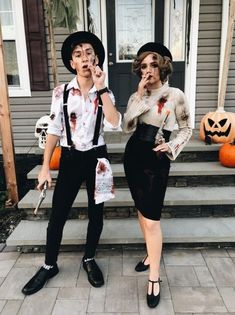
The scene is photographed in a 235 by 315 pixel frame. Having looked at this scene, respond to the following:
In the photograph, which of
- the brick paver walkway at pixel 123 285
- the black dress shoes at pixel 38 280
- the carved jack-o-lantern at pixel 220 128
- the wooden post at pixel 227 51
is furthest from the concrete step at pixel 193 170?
the black dress shoes at pixel 38 280

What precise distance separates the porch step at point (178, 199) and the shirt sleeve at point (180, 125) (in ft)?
3.67

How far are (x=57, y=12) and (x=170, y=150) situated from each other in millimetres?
2478

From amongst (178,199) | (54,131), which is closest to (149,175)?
(54,131)

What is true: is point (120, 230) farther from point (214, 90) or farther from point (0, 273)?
point (214, 90)

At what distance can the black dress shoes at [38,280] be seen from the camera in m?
2.31

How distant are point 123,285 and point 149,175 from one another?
0.89 m

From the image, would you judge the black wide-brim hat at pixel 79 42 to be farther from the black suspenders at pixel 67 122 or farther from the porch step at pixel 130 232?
the porch step at pixel 130 232

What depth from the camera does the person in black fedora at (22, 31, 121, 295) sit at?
6.79ft

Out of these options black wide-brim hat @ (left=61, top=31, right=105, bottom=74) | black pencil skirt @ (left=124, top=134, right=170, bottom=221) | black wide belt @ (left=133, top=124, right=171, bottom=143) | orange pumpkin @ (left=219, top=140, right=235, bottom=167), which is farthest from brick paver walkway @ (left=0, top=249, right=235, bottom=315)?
black wide-brim hat @ (left=61, top=31, right=105, bottom=74)

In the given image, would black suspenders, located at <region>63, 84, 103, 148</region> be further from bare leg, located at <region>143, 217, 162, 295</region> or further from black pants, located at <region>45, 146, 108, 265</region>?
bare leg, located at <region>143, 217, 162, 295</region>

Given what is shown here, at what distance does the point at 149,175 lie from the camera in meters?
2.14

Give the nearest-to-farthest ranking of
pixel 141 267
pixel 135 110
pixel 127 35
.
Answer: pixel 135 110 < pixel 141 267 < pixel 127 35

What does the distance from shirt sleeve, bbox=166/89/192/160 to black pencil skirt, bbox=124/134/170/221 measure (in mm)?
77

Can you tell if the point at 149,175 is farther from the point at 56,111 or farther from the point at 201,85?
the point at 201,85
